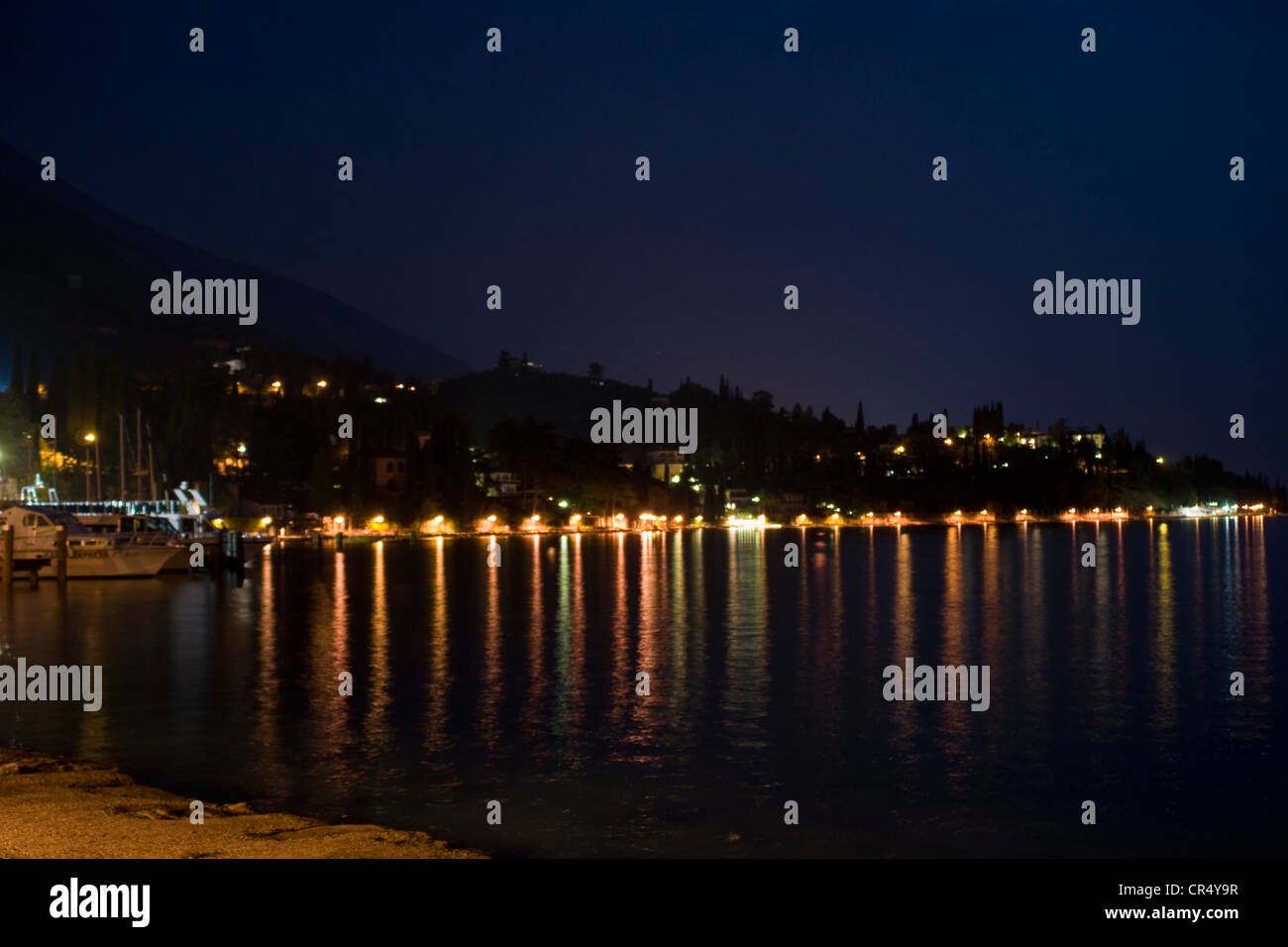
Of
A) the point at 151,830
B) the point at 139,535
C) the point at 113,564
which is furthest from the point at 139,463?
the point at 151,830

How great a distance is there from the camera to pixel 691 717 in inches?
978

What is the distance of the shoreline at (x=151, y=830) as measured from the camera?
39.2 feet

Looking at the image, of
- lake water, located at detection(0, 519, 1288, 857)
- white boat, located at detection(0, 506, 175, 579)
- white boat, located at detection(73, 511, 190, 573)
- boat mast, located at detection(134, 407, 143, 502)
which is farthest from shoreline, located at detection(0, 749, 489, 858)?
boat mast, located at detection(134, 407, 143, 502)

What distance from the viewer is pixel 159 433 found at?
124250 mm

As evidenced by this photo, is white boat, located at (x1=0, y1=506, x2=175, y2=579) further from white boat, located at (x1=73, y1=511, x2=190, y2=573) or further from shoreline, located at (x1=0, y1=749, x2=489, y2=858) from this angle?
shoreline, located at (x1=0, y1=749, x2=489, y2=858)

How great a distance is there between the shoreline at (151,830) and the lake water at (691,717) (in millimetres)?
1992

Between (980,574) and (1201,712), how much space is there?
46932 mm

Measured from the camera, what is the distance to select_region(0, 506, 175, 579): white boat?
5734cm

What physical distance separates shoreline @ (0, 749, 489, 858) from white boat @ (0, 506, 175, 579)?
45.6 metres

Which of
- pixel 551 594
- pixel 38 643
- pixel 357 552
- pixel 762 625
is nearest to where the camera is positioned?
pixel 38 643

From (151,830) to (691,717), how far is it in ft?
44.5

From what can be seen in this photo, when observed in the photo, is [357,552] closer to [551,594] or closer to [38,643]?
[551,594]

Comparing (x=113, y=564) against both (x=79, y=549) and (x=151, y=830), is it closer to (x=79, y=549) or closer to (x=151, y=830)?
(x=79, y=549)
